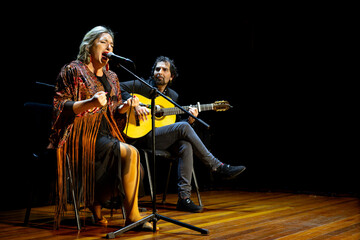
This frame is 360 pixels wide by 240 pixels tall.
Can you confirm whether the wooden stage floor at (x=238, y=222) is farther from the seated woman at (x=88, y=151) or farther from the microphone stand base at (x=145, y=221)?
the seated woman at (x=88, y=151)

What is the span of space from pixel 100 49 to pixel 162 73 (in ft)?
3.77

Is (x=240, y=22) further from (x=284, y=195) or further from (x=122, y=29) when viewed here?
(x=284, y=195)

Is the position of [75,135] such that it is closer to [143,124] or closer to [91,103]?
[91,103]

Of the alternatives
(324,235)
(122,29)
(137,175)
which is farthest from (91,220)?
(122,29)

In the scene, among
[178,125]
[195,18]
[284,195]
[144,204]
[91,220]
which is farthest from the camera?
[195,18]

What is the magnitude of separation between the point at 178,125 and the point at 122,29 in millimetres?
1525

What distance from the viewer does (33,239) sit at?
1808 millimetres

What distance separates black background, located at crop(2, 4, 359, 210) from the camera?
4086 millimetres

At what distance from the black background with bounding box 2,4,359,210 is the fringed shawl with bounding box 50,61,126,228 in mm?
1487

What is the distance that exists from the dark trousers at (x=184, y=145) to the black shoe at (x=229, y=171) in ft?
0.21

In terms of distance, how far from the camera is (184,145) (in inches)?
111

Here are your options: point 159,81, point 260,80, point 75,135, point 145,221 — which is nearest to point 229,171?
point 145,221

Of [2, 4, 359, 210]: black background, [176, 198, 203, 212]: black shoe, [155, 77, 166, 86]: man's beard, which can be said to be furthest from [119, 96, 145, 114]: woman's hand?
[2, 4, 359, 210]: black background

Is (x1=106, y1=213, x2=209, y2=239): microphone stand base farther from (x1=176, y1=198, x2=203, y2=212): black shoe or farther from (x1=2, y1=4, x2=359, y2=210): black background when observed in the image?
(x1=2, y1=4, x2=359, y2=210): black background
